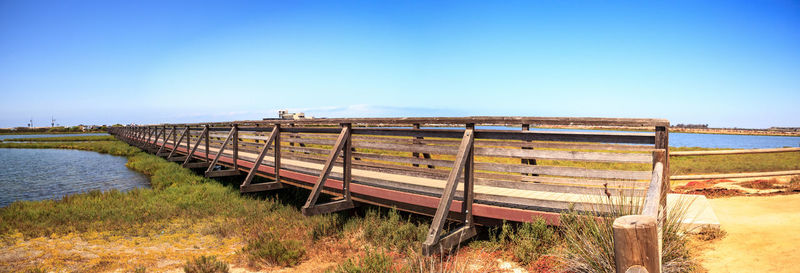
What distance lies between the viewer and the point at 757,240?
16.3ft

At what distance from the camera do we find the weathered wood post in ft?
6.95

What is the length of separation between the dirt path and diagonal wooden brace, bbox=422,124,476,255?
2.53 metres

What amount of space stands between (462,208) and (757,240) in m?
3.58

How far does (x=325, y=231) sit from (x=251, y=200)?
4238 millimetres

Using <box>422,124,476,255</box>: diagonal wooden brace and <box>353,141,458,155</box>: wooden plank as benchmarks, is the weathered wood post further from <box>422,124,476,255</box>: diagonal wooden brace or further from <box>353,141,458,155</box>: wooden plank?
<box>353,141,458,155</box>: wooden plank

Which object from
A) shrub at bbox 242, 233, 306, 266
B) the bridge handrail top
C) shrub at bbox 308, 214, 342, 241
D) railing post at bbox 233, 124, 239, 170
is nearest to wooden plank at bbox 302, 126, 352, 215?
the bridge handrail top

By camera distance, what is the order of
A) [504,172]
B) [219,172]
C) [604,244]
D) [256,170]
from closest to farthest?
[604,244]
[504,172]
[256,170]
[219,172]

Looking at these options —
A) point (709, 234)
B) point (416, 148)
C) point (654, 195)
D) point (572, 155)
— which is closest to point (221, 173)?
point (416, 148)

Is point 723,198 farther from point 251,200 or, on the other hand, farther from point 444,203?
point 251,200

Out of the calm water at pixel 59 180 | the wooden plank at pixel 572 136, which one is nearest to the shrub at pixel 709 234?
the wooden plank at pixel 572 136

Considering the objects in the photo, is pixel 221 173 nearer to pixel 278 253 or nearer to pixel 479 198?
pixel 278 253

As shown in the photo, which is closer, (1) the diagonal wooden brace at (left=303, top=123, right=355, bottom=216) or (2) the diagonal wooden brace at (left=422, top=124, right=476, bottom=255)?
(2) the diagonal wooden brace at (left=422, top=124, right=476, bottom=255)

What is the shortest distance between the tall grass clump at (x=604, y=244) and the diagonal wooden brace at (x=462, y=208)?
1.19 m

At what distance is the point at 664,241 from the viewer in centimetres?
397
